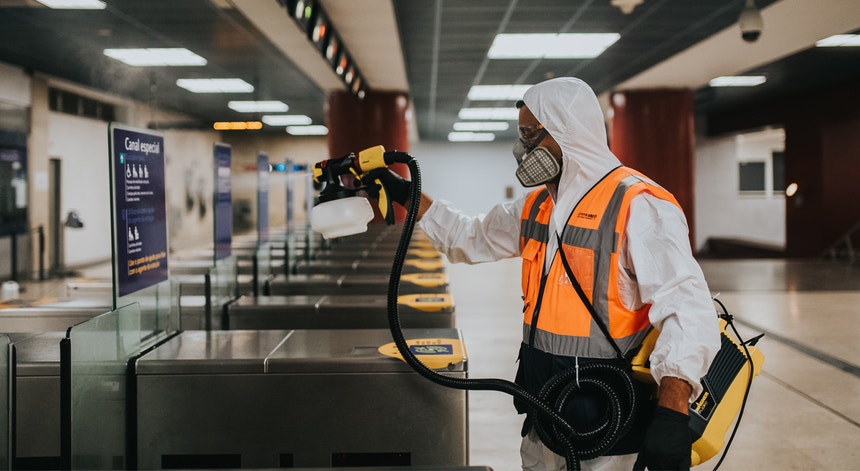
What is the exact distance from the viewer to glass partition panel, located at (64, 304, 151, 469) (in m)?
2.08

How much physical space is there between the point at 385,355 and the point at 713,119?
56.8ft

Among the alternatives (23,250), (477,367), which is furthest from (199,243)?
(477,367)

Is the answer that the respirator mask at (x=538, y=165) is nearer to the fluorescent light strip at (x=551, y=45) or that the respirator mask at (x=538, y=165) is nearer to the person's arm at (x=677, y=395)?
the person's arm at (x=677, y=395)

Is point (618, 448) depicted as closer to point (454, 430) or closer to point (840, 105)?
point (454, 430)

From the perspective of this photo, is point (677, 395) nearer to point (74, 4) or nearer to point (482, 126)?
point (74, 4)

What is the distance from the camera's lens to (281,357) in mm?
2332

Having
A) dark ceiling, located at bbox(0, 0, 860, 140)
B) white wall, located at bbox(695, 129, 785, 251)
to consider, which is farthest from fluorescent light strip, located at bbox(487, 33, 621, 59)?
white wall, located at bbox(695, 129, 785, 251)

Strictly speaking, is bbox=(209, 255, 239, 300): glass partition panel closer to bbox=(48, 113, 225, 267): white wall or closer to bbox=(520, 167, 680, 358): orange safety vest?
bbox=(48, 113, 225, 267): white wall

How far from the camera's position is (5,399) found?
6.25 ft

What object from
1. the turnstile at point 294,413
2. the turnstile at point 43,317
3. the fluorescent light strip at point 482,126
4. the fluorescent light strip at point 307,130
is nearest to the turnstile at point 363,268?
the turnstile at point 43,317

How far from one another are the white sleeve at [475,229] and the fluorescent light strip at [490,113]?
13091 millimetres

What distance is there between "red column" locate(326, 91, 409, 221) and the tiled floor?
121 inches

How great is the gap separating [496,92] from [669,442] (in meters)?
11.8

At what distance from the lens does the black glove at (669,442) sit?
5.17ft
